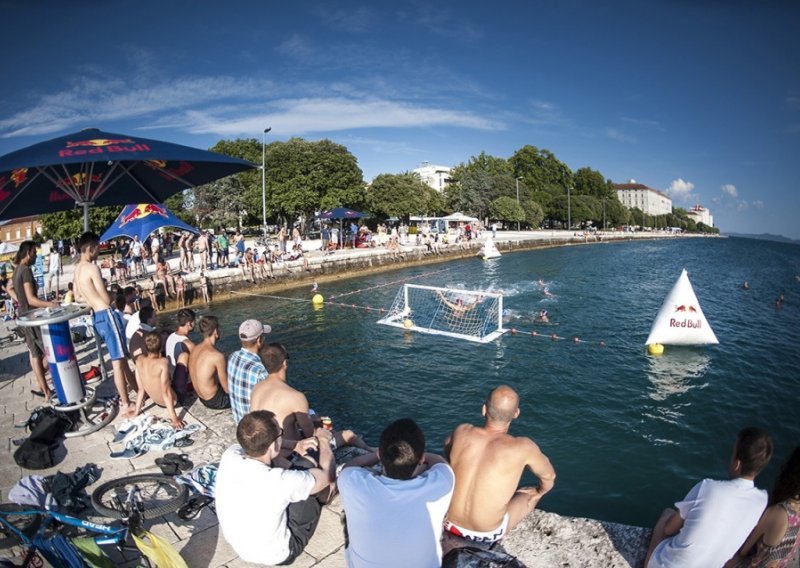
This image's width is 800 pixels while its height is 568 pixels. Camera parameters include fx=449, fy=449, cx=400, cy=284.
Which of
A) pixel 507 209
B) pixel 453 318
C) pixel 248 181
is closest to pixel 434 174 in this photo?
pixel 507 209

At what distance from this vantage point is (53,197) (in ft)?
22.7

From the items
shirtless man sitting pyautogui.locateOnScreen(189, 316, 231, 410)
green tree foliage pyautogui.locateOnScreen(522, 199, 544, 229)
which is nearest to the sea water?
shirtless man sitting pyautogui.locateOnScreen(189, 316, 231, 410)

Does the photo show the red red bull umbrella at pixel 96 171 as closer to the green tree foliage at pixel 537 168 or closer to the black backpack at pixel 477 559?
the black backpack at pixel 477 559

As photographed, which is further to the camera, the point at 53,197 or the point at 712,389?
the point at 712,389

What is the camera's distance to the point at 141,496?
433 centimetres

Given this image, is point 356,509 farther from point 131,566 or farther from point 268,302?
point 268,302

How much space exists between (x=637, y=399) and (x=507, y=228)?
7777 centimetres

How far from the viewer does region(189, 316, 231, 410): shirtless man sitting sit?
244 inches

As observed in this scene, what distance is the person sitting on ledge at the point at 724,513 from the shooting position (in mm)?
2904

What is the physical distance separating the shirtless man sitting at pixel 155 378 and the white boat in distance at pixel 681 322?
44.5 ft

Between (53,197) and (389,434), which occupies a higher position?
(53,197)

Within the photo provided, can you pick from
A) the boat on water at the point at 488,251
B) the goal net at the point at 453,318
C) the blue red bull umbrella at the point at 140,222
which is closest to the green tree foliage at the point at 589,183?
the boat on water at the point at 488,251

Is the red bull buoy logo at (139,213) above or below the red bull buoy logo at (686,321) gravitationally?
above

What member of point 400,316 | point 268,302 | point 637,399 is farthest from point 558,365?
point 268,302
